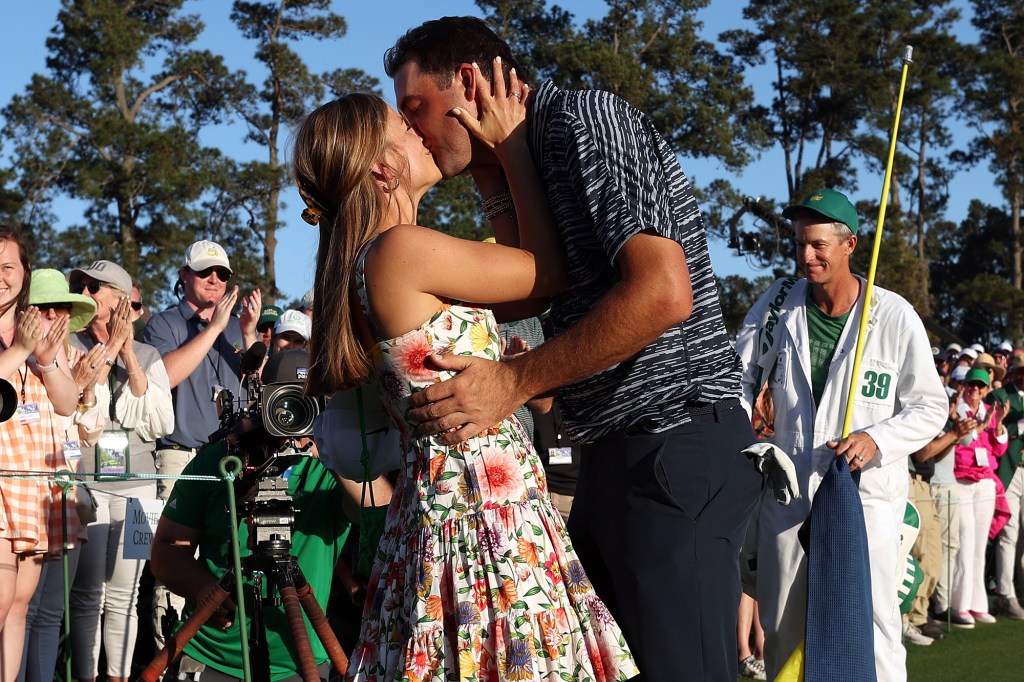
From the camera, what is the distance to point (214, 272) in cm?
749

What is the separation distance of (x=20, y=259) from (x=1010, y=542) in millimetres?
9451

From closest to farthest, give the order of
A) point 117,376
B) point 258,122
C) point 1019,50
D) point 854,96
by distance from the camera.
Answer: point 117,376, point 258,122, point 854,96, point 1019,50

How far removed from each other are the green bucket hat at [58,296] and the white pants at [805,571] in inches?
129

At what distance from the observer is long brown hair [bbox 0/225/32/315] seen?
5176mm

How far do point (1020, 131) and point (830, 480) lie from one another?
37.8 m

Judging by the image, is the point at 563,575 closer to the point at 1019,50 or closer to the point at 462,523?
the point at 462,523

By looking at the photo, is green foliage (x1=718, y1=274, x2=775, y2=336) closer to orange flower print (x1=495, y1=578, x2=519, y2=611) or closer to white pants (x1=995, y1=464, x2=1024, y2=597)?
white pants (x1=995, y1=464, x2=1024, y2=597)

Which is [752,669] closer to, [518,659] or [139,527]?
[139,527]

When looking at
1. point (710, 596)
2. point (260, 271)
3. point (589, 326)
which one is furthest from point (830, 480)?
point (260, 271)

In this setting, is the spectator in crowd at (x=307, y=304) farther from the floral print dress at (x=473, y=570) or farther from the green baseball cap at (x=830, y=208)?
the floral print dress at (x=473, y=570)

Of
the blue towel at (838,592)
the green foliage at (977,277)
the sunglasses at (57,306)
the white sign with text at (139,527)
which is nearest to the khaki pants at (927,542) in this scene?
the blue towel at (838,592)

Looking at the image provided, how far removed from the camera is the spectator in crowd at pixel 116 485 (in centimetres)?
609

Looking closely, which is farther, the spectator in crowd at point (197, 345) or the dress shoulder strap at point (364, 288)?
the spectator in crowd at point (197, 345)

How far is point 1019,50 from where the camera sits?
41.7 meters
